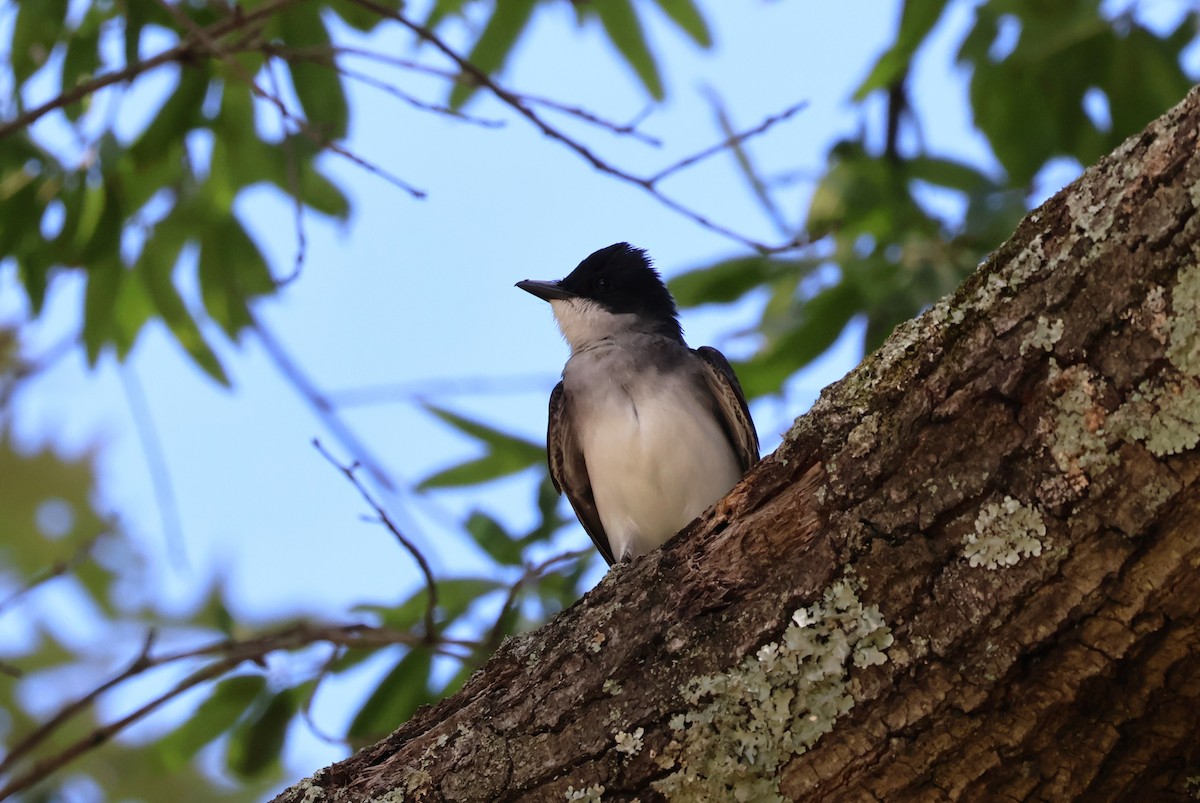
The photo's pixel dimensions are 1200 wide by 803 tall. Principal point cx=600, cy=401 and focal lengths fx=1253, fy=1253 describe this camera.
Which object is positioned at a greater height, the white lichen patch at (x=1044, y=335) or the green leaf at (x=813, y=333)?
the green leaf at (x=813, y=333)

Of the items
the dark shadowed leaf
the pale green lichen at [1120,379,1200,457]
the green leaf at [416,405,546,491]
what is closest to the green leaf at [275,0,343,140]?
the dark shadowed leaf

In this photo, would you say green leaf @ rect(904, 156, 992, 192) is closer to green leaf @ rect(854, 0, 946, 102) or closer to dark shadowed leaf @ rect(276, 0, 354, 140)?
green leaf @ rect(854, 0, 946, 102)

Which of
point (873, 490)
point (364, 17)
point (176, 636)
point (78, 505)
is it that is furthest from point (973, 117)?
point (78, 505)

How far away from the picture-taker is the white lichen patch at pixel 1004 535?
2219mm

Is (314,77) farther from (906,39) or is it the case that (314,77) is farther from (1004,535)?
(1004,535)

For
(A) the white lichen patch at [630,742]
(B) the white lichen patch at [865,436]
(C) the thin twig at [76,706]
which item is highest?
(C) the thin twig at [76,706]

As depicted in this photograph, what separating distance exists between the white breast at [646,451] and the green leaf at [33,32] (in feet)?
7.51

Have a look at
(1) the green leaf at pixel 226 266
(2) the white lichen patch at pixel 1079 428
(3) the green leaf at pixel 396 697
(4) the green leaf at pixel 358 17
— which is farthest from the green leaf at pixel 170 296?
(2) the white lichen patch at pixel 1079 428

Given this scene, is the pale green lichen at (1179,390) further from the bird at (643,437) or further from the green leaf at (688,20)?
the green leaf at (688,20)

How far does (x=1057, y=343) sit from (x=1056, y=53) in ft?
11.4

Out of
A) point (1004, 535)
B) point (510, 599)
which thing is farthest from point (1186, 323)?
point (510, 599)

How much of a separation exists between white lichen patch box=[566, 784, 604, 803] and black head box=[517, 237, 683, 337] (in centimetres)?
333

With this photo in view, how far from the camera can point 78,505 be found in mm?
10281

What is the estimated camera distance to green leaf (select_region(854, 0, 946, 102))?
4.91m
